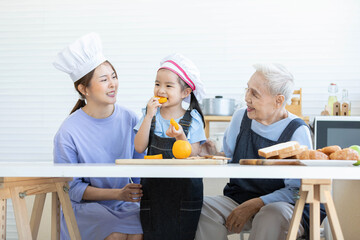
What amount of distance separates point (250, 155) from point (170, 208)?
0.50m

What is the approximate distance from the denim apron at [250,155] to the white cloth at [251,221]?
0.07 metres

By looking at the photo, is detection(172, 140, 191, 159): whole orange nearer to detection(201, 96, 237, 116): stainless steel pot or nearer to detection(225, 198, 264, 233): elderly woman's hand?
detection(225, 198, 264, 233): elderly woman's hand

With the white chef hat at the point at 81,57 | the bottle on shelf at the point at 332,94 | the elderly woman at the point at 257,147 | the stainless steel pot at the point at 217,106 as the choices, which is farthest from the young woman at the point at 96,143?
the bottle on shelf at the point at 332,94

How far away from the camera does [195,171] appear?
1.49 m

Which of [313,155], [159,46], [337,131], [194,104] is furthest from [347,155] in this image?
[159,46]

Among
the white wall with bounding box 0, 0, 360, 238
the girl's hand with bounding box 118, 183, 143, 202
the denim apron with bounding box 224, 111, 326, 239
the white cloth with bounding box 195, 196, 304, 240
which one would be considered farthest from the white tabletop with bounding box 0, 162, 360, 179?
the white wall with bounding box 0, 0, 360, 238

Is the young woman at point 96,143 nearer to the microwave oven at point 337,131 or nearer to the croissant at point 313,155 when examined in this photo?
the croissant at point 313,155

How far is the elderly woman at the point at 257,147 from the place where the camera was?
6.93 ft

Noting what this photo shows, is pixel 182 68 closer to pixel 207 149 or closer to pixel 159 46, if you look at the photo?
pixel 207 149

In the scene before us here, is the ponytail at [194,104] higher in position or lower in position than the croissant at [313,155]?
higher

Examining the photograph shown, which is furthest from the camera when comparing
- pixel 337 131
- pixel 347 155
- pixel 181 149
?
pixel 337 131

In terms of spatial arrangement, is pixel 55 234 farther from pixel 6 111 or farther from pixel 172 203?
pixel 6 111

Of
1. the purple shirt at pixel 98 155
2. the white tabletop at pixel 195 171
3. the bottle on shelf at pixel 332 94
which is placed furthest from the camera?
the bottle on shelf at pixel 332 94

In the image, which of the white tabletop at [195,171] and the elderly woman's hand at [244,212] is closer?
the white tabletop at [195,171]
